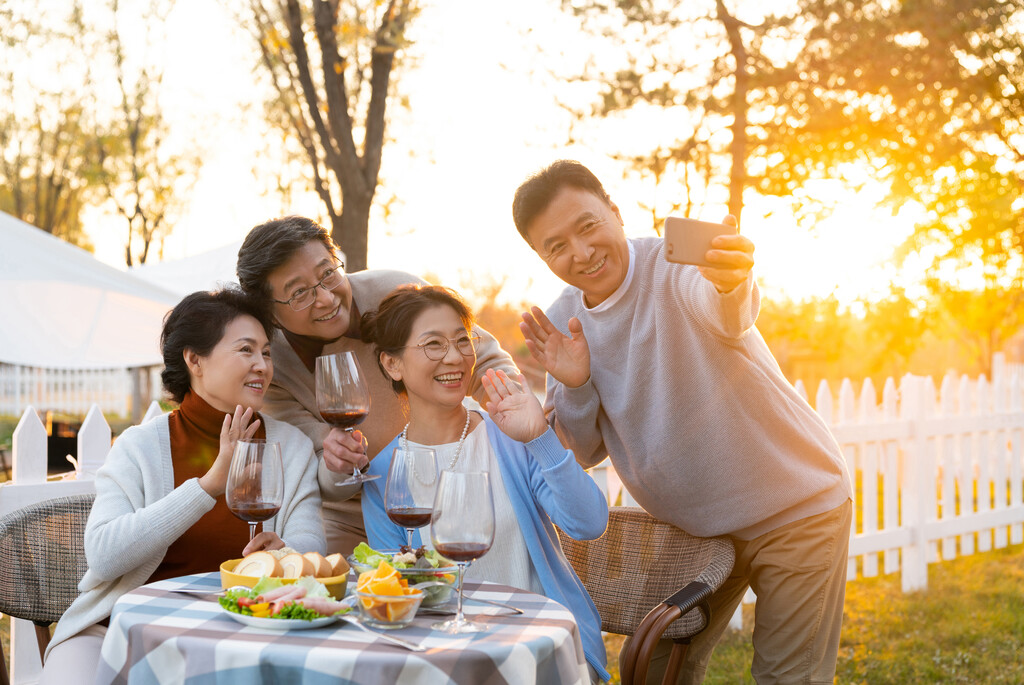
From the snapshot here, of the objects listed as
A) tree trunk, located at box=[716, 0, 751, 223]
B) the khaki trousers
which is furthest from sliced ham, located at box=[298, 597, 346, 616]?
tree trunk, located at box=[716, 0, 751, 223]

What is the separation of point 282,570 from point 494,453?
0.93 meters

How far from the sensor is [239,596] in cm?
196

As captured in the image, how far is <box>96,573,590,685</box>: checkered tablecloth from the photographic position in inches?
67.1

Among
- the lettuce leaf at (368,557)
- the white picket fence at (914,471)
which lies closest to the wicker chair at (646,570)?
the lettuce leaf at (368,557)

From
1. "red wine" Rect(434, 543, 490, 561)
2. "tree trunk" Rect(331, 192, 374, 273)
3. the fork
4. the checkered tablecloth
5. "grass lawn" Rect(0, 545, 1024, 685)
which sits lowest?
"grass lawn" Rect(0, 545, 1024, 685)

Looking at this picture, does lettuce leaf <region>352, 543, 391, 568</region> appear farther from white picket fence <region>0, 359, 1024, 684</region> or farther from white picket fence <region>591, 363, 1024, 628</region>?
white picket fence <region>591, 363, 1024, 628</region>

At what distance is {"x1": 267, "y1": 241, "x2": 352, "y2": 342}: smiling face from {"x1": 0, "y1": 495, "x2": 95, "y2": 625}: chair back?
38.2 inches

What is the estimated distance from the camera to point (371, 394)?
3.41 meters

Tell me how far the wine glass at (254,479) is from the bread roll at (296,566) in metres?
0.14

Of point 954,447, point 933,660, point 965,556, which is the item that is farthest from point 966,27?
point 933,660

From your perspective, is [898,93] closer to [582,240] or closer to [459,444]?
[582,240]

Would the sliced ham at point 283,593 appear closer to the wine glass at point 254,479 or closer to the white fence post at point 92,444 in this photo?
the wine glass at point 254,479

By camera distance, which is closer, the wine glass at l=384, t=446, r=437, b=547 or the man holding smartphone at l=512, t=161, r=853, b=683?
the wine glass at l=384, t=446, r=437, b=547

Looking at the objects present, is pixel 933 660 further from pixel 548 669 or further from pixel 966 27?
pixel 966 27
